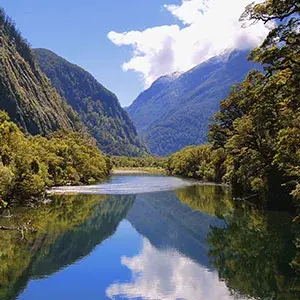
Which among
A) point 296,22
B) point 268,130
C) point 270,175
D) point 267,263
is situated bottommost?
point 267,263

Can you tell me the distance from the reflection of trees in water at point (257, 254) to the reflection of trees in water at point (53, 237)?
1072cm

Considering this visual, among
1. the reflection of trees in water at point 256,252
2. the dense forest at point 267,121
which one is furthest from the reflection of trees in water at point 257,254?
the dense forest at point 267,121

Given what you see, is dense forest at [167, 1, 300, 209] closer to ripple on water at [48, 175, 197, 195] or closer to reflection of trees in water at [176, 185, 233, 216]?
reflection of trees in water at [176, 185, 233, 216]

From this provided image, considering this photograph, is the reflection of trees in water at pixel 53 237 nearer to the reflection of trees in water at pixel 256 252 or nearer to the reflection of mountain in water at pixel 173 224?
the reflection of mountain in water at pixel 173 224

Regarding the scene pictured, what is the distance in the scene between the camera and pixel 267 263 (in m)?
30.6

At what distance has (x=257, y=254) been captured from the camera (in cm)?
3359

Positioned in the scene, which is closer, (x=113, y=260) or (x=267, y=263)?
(x=267, y=263)

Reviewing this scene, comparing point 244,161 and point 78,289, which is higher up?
point 244,161

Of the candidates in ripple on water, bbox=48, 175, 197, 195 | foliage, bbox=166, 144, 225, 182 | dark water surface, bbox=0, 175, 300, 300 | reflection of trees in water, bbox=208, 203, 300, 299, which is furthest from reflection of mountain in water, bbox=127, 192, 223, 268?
foliage, bbox=166, 144, 225, 182

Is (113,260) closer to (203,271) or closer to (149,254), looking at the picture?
(149,254)

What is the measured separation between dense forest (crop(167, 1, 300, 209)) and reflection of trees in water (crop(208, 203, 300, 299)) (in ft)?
12.8

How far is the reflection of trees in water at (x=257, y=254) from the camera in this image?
25.4 meters

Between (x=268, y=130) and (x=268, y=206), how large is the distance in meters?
9.30

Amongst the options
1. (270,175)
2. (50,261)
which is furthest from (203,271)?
(270,175)
